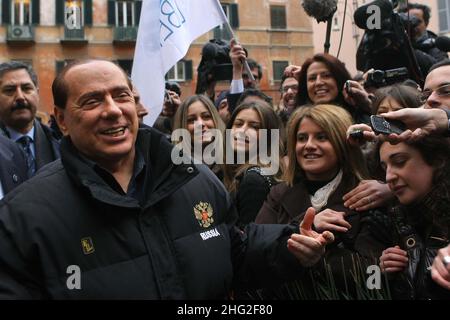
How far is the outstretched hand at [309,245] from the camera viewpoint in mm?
1985

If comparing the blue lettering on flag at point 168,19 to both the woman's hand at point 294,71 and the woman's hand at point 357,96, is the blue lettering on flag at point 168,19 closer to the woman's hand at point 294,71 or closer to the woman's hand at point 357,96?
the woman's hand at point 294,71

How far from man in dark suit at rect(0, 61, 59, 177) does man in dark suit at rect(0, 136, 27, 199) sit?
250 millimetres

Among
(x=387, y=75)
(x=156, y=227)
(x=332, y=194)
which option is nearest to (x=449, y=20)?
(x=387, y=75)

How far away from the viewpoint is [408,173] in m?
2.09

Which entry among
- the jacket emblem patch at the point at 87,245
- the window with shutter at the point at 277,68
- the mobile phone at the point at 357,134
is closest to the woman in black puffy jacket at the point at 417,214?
the mobile phone at the point at 357,134

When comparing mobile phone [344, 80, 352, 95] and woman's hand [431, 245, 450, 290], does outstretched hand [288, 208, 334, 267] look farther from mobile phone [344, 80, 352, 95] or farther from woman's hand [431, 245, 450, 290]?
mobile phone [344, 80, 352, 95]

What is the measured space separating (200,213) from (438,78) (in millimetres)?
1494

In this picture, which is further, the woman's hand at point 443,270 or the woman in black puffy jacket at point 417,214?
the woman in black puffy jacket at point 417,214

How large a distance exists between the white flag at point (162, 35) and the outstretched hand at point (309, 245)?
206 centimetres

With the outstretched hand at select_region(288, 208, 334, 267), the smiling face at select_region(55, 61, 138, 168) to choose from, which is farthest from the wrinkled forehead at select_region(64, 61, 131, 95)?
the outstretched hand at select_region(288, 208, 334, 267)

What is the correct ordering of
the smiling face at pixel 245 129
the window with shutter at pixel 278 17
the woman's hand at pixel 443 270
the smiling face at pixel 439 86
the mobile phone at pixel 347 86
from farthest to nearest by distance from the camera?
the window with shutter at pixel 278 17 → the smiling face at pixel 245 129 → the mobile phone at pixel 347 86 → the smiling face at pixel 439 86 → the woman's hand at pixel 443 270

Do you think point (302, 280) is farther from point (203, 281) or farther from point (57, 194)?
point (57, 194)

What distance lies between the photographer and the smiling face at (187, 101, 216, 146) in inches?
154
